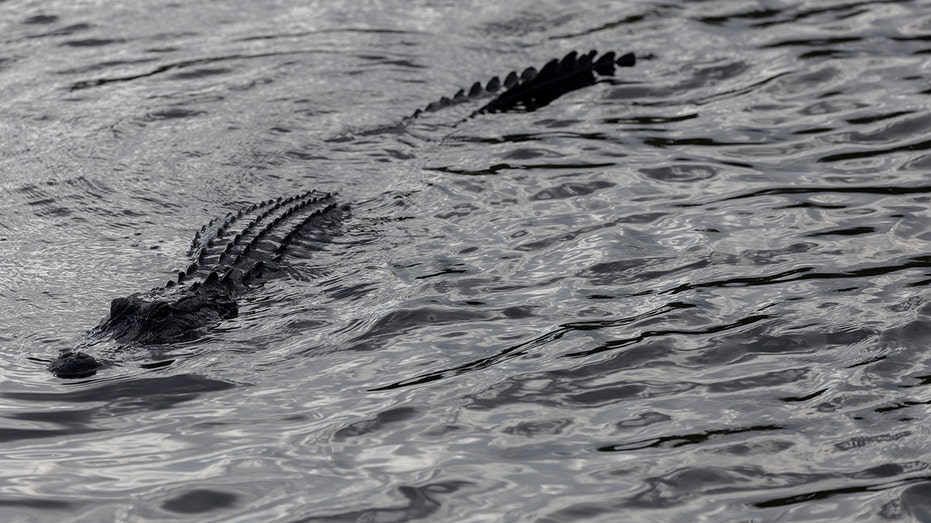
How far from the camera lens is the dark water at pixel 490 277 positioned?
4.45 metres

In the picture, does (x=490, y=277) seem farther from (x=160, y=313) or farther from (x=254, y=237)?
(x=160, y=313)

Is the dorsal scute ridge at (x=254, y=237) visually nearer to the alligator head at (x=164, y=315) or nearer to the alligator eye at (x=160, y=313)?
the alligator head at (x=164, y=315)

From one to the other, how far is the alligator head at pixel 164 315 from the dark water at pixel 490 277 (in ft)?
0.38

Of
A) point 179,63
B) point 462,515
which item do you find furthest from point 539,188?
point 179,63

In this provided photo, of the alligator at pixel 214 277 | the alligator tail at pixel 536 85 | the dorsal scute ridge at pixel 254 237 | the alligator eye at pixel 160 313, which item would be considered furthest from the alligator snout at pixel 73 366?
the alligator tail at pixel 536 85

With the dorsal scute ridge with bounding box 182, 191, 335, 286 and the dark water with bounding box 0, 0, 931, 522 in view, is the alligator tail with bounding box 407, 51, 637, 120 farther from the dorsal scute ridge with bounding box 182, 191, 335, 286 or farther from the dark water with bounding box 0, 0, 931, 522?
the dorsal scute ridge with bounding box 182, 191, 335, 286

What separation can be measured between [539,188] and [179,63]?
4.74 m

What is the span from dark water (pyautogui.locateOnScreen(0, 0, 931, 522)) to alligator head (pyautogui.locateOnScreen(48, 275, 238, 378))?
0.12m

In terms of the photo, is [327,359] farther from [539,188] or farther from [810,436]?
[539,188]

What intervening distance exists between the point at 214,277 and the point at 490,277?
4.95 feet

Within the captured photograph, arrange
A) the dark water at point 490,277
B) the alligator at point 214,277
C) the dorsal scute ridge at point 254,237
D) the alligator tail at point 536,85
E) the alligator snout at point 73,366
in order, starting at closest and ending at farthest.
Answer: the dark water at point 490,277 → the alligator snout at point 73,366 → the alligator at point 214,277 → the dorsal scute ridge at point 254,237 → the alligator tail at point 536,85

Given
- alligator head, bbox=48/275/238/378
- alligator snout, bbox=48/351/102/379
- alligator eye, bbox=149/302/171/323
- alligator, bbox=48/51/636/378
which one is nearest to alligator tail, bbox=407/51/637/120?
alligator, bbox=48/51/636/378

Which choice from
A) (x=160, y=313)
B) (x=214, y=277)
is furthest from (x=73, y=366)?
(x=214, y=277)

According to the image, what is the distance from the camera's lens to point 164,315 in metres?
5.83
